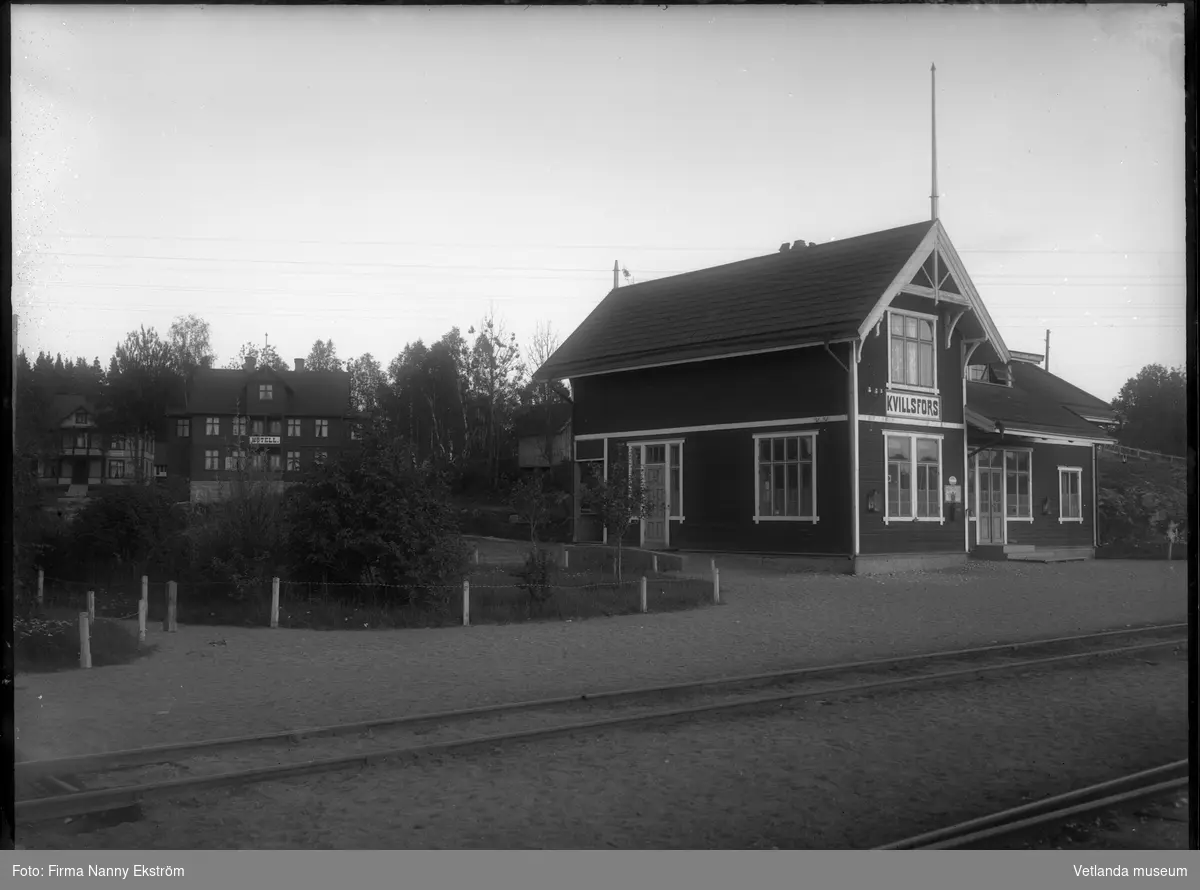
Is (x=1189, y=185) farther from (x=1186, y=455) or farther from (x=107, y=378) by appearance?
(x=107, y=378)

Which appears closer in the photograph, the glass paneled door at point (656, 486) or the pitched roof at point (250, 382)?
the glass paneled door at point (656, 486)

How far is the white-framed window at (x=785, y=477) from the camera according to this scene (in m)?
26.6

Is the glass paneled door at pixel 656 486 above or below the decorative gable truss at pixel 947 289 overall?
below

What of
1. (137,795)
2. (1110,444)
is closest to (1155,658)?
(137,795)

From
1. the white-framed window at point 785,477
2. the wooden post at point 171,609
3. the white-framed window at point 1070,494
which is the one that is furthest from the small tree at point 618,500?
the white-framed window at point 1070,494

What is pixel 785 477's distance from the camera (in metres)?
27.1

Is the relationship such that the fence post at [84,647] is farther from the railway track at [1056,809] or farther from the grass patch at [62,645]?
the railway track at [1056,809]

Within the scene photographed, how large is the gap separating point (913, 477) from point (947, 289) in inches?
212

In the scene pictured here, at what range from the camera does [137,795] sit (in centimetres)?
688

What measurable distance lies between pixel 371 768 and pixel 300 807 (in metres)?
1.01

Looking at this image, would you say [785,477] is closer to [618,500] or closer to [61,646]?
[618,500]

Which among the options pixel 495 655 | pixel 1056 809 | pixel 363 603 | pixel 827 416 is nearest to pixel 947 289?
pixel 827 416

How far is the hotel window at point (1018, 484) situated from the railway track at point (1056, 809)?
25083 millimetres

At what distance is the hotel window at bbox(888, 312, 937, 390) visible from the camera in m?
27.2
